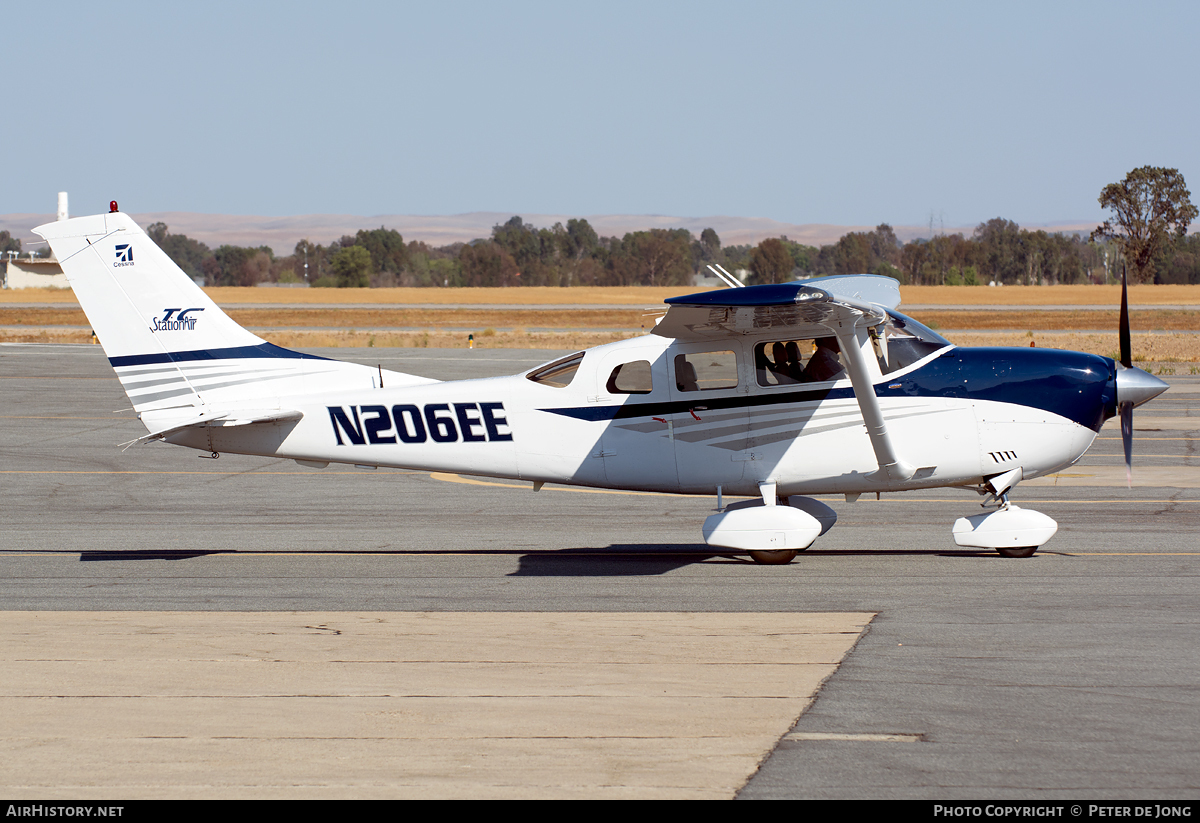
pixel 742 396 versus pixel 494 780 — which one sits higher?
pixel 742 396

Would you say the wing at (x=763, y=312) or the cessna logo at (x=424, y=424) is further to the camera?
the cessna logo at (x=424, y=424)

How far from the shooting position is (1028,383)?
10805 millimetres

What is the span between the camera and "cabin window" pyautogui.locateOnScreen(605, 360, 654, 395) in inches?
441

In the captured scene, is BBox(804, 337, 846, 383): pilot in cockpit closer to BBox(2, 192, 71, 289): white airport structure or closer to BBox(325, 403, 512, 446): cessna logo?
BBox(325, 403, 512, 446): cessna logo

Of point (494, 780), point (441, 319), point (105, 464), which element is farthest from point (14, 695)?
point (441, 319)

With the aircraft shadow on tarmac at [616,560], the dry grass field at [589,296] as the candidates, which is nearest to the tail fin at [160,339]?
the aircraft shadow on tarmac at [616,560]

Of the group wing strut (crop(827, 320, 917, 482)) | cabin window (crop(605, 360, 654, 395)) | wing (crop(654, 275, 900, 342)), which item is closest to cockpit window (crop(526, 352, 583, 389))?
cabin window (crop(605, 360, 654, 395))

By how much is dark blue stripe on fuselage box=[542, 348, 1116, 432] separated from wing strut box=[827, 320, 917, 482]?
1.05 ft

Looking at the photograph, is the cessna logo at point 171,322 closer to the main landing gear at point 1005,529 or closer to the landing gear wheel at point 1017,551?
the main landing gear at point 1005,529

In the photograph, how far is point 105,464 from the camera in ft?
61.8

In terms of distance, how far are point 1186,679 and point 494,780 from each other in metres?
4.42

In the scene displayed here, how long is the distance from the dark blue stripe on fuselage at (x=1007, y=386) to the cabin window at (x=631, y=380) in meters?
0.39

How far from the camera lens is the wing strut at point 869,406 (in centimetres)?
1023

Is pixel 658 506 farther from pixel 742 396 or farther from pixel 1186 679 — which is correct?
pixel 1186 679
